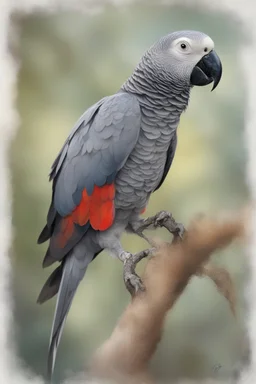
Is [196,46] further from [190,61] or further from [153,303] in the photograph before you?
[153,303]

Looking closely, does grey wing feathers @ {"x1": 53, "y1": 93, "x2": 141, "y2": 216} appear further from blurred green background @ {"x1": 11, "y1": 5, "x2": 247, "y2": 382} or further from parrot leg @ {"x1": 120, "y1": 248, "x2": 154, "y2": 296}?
parrot leg @ {"x1": 120, "y1": 248, "x2": 154, "y2": 296}

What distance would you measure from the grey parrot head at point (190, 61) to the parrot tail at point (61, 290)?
58cm

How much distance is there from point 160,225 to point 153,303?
8.9 inches

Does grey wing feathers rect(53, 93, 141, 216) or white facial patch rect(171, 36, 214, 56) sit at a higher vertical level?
white facial patch rect(171, 36, 214, 56)

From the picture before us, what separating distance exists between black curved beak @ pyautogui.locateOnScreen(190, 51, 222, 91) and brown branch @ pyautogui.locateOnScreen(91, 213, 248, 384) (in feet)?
1.34

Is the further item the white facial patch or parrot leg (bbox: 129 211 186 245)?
parrot leg (bbox: 129 211 186 245)

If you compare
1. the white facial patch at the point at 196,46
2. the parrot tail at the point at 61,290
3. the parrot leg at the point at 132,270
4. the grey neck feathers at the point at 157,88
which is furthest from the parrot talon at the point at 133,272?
the white facial patch at the point at 196,46

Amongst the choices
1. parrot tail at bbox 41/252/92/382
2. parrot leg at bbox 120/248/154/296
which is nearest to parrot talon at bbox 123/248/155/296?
parrot leg at bbox 120/248/154/296

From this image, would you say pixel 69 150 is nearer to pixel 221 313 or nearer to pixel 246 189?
pixel 246 189

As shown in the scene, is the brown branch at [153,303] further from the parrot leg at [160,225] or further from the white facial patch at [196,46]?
the white facial patch at [196,46]

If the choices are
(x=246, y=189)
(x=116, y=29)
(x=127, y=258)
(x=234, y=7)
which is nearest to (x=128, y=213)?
(x=127, y=258)

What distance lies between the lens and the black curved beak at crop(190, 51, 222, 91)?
1.29m

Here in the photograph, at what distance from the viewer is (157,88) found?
1315 mm

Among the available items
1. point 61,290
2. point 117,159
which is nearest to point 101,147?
point 117,159
